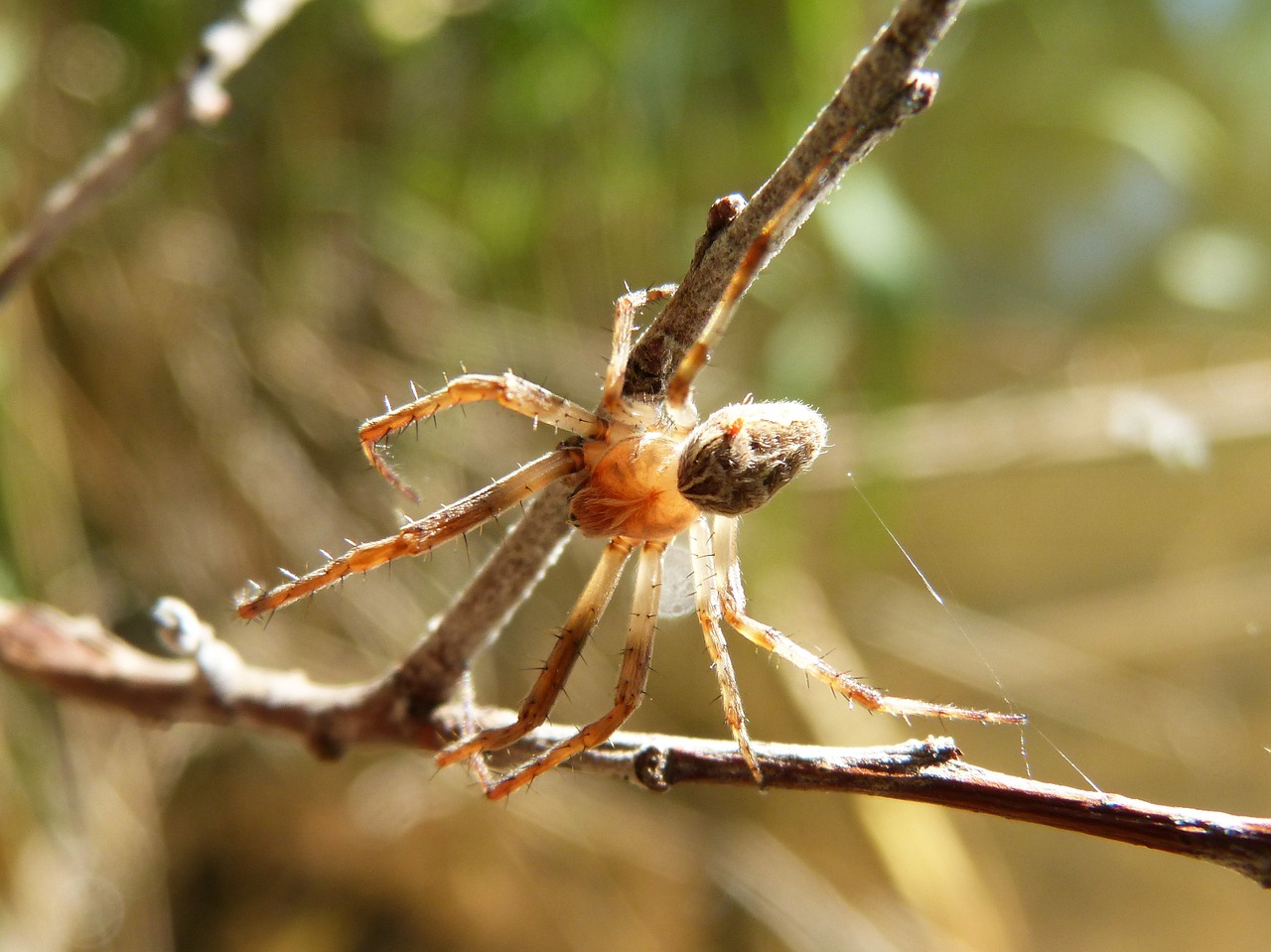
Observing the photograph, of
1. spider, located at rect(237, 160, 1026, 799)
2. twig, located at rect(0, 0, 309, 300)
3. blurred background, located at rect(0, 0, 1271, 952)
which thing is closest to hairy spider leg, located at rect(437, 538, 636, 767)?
spider, located at rect(237, 160, 1026, 799)

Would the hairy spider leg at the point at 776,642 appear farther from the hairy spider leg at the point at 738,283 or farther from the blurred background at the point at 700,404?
the blurred background at the point at 700,404

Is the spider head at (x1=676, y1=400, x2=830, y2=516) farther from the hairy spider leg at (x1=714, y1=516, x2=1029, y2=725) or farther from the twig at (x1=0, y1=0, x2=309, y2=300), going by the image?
the twig at (x1=0, y1=0, x2=309, y2=300)

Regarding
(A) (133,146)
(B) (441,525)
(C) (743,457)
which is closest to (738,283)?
(C) (743,457)

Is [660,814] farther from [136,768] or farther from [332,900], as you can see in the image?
[136,768]

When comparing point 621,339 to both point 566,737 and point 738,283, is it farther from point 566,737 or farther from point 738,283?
point 566,737

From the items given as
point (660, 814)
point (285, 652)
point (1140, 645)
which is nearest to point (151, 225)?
point (285, 652)

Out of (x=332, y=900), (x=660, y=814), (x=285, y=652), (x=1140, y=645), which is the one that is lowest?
(x=332, y=900)
